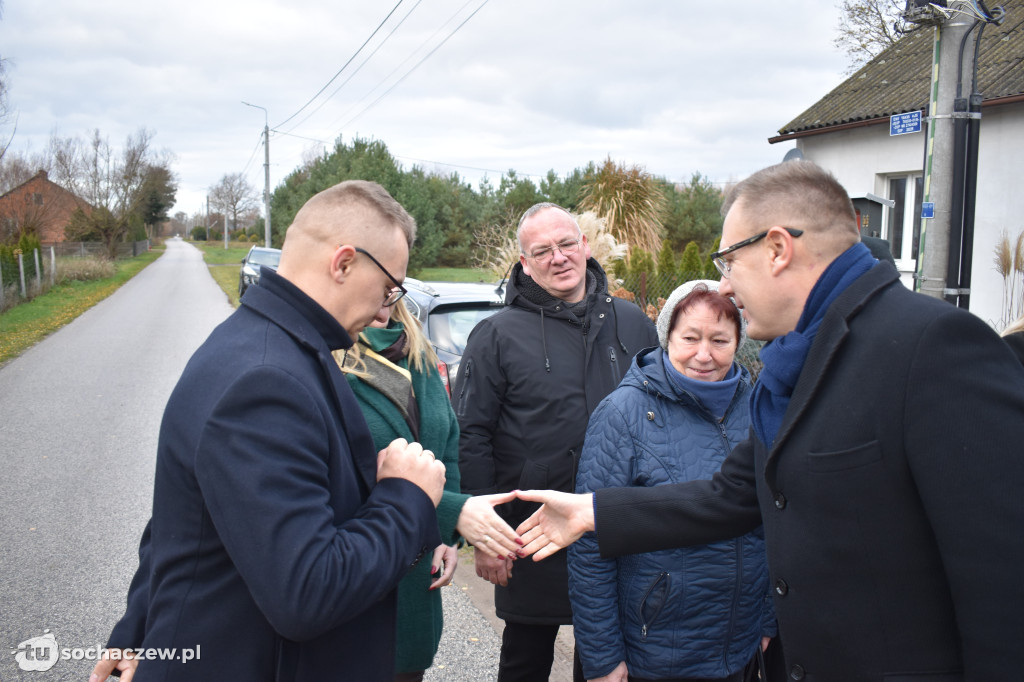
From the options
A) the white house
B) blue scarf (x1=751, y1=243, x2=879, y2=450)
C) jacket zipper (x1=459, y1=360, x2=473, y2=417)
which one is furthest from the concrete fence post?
blue scarf (x1=751, y1=243, x2=879, y2=450)

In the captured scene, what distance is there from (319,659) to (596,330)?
6.62 ft

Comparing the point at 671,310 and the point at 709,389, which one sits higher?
the point at 671,310

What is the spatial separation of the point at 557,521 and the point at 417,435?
61 cm

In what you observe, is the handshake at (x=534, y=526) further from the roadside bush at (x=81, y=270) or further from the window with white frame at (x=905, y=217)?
the roadside bush at (x=81, y=270)

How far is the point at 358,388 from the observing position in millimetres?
2564

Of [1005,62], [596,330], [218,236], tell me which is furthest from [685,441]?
[218,236]

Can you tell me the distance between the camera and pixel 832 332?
5.09 ft

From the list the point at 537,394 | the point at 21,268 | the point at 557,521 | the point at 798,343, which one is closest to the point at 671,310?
the point at 537,394

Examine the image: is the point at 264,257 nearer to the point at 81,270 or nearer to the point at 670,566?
the point at 81,270

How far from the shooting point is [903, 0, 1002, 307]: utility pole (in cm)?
587

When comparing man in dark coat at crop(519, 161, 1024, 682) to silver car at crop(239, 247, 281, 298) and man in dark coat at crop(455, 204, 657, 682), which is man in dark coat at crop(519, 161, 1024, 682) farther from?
silver car at crop(239, 247, 281, 298)

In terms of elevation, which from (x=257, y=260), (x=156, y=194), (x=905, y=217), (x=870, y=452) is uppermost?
(x=156, y=194)

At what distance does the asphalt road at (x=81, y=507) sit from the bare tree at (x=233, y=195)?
70.6 metres

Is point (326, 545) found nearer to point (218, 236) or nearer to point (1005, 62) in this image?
point (1005, 62)
